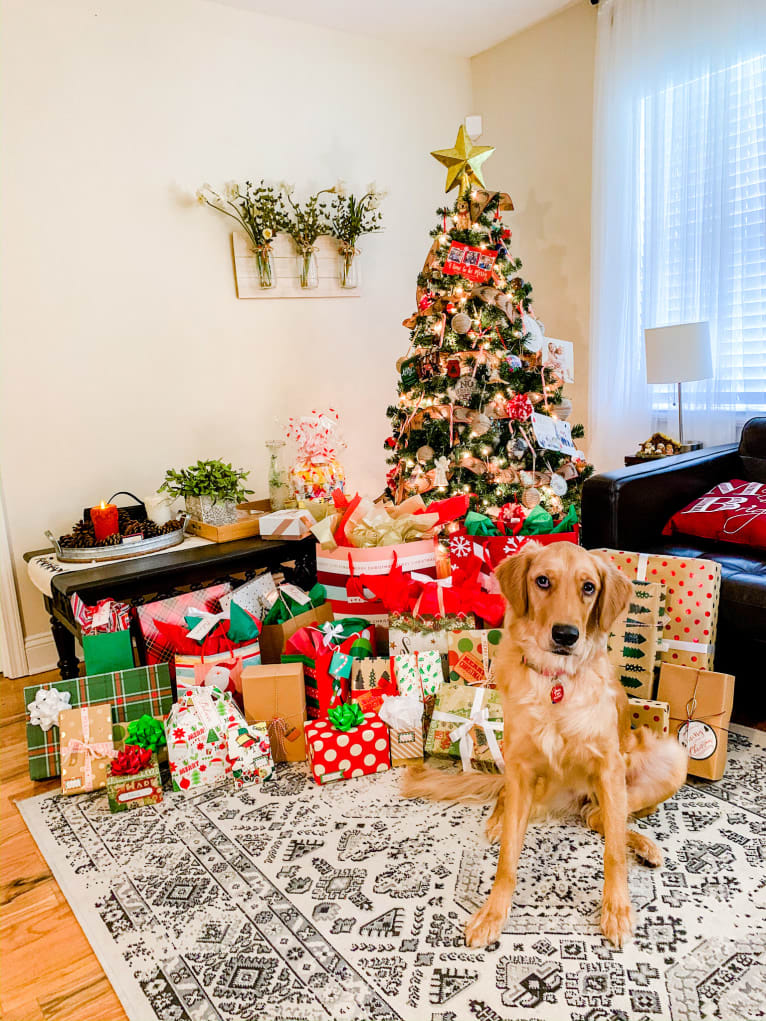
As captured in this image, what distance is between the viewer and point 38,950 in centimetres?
159

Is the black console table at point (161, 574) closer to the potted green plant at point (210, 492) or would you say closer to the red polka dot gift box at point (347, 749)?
the potted green plant at point (210, 492)

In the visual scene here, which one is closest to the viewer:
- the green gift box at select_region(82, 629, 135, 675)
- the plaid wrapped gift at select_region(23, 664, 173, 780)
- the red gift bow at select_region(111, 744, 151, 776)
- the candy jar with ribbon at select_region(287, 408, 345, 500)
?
the red gift bow at select_region(111, 744, 151, 776)

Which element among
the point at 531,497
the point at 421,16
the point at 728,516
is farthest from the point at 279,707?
the point at 421,16

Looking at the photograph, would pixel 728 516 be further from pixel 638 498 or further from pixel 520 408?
pixel 520 408

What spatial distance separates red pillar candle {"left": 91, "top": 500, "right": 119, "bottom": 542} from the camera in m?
2.93

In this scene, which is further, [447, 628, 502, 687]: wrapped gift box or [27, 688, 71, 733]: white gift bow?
[447, 628, 502, 687]: wrapped gift box

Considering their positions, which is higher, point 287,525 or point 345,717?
point 287,525

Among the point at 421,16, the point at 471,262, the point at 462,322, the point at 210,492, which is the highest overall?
the point at 421,16

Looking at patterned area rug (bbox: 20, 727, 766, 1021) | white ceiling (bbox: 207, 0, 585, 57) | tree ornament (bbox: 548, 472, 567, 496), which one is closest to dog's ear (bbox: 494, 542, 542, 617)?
patterned area rug (bbox: 20, 727, 766, 1021)

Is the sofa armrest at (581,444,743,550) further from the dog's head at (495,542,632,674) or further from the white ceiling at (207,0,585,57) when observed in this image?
the white ceiling at (207,0,585,57)

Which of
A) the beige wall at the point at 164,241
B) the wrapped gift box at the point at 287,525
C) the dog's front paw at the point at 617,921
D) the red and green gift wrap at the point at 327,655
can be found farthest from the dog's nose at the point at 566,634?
the beige wall at the point at 164,241

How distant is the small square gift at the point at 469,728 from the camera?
2.12m

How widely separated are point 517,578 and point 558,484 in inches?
65.1

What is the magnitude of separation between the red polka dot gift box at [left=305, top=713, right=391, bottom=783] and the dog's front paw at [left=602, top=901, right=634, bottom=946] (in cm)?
84
